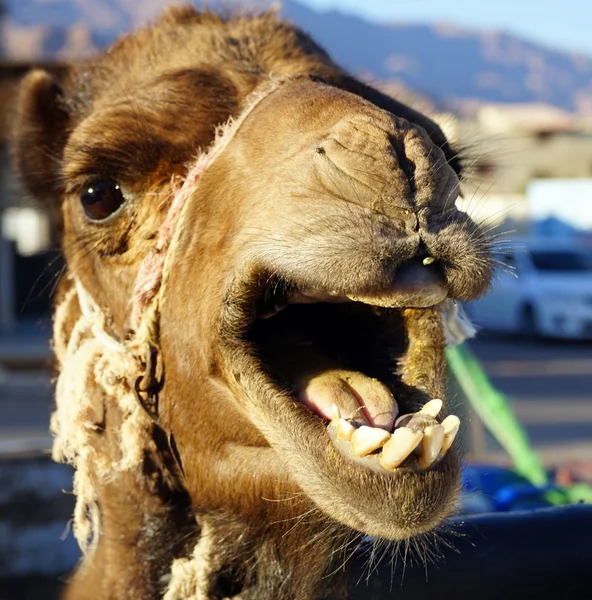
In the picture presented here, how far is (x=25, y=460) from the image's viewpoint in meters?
5.74

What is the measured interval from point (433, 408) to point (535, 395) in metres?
14.1

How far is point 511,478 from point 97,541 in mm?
3260

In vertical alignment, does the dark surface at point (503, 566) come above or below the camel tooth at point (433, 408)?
below

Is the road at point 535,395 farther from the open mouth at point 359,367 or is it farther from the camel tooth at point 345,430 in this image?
the camel tooth at point 345,430

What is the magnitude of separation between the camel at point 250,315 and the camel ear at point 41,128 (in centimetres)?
6

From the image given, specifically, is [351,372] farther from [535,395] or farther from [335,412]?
[535,395]

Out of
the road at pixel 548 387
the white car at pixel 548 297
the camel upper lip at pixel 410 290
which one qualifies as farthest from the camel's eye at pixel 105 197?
the white car at pixel 548 297

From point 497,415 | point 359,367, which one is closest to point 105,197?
point 359,367

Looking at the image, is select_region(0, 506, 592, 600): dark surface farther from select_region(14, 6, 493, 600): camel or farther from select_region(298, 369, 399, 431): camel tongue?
select_region(298, 369, 399, 431): camel tongue

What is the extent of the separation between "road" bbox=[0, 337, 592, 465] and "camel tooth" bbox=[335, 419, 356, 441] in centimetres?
855

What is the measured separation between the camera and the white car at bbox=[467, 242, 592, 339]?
21031 millimetres

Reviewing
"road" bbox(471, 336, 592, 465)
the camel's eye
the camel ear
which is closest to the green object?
"road" bbox(471, 336, 592, 465)

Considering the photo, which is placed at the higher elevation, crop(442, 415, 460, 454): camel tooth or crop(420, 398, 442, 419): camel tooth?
crop(420, 398, 442, 419): camel tooth

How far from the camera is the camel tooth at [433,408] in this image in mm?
2182
